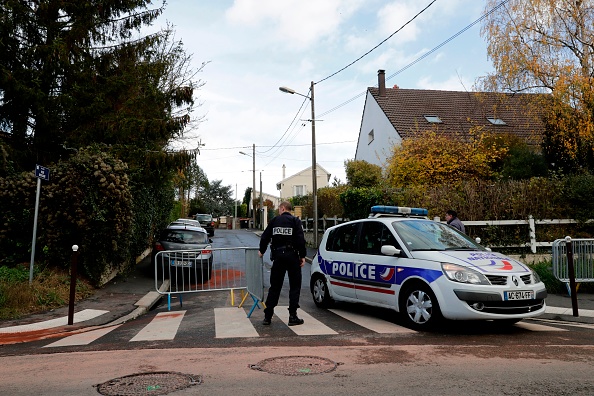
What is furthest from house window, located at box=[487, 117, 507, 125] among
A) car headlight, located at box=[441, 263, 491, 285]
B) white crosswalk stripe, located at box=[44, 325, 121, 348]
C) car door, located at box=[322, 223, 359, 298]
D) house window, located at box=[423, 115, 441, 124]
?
white crosswalk stripe, located at box=[44, 325, 121, 348]

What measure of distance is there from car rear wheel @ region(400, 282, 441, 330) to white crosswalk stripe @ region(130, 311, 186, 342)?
3.27 meters

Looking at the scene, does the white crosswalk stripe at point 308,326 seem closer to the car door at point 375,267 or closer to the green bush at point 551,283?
the car door at point 375,267

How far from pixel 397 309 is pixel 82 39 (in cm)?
1161

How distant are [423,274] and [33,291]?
7295 mm

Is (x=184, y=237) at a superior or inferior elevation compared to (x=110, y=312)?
superior

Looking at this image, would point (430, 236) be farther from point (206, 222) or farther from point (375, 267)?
point (206, 222)

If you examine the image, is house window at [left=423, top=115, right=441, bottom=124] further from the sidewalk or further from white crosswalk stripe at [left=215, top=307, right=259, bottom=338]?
white crosswalk stripe at [left=215, top=307, right=259, bottom=338]

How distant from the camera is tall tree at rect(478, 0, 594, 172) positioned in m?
16.7

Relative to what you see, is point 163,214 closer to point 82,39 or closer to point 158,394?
point 82,39

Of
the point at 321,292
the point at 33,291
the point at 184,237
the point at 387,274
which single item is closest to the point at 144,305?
the point at 33,291

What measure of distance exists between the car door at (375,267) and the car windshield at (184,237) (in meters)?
7.83

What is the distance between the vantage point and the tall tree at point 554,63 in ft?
54.7

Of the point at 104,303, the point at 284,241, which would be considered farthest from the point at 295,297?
the point at 104,303

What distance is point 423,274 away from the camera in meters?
6.77
